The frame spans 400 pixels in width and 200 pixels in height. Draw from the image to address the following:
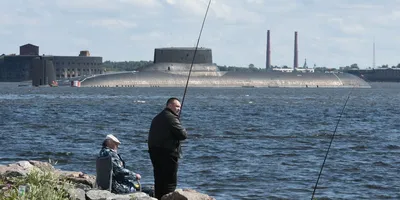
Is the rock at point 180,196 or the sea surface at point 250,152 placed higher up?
the rock at point 180,196

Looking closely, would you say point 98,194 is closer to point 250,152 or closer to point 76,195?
point 76,195

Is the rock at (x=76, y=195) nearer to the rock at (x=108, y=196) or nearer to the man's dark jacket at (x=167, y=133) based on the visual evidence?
the rock at (x=108, y=196)

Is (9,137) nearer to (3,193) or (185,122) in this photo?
(185,122)

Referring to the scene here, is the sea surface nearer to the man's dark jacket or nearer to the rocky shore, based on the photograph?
the man's dark jacket

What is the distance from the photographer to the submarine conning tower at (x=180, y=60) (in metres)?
165

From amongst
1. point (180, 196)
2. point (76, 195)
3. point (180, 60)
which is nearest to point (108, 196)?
point (76, 195)

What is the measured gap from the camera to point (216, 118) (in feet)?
164

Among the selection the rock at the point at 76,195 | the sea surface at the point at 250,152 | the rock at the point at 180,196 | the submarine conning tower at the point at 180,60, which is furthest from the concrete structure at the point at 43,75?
the rock at the point at 76,195

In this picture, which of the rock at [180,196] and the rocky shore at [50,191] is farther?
the rock at [180,196]

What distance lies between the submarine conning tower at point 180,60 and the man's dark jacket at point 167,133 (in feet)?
493

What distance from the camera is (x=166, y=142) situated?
511 inches

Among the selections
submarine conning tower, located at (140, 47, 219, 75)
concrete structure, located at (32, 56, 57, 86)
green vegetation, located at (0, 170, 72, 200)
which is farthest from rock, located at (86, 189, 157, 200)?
concrete structure, located at (32, 56, 57, 86)

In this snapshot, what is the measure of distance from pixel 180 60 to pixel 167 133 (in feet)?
507

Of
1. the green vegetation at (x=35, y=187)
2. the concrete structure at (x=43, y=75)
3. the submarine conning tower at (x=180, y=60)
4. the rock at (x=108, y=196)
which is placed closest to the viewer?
the green vegetation at (x=35, y=187)
